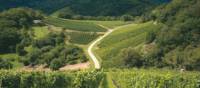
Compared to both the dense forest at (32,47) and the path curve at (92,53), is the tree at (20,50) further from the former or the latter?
the path curve at (92,53)

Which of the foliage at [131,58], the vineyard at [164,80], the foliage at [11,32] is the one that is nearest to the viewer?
the vineyard at [164,80]

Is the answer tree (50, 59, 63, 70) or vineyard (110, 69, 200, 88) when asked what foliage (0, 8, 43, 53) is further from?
vineyard (110, 69, 200, 88)

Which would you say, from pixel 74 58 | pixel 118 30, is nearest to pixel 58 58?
pixel 74 58

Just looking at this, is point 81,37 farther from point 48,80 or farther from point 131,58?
point 48,80

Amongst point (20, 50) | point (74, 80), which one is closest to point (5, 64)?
point (20, 50)

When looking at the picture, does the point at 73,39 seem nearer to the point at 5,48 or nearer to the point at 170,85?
the point at 5,48

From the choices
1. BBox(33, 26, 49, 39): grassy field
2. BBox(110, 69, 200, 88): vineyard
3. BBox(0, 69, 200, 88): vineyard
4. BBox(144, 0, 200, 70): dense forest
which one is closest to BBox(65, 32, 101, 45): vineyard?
BBox(33, 26, 49, 39): grassy field

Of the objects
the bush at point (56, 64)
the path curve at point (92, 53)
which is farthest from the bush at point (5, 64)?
the path curve at point (92, 53)

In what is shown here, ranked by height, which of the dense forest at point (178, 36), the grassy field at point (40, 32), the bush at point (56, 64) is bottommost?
the bush at point (56, 64)
